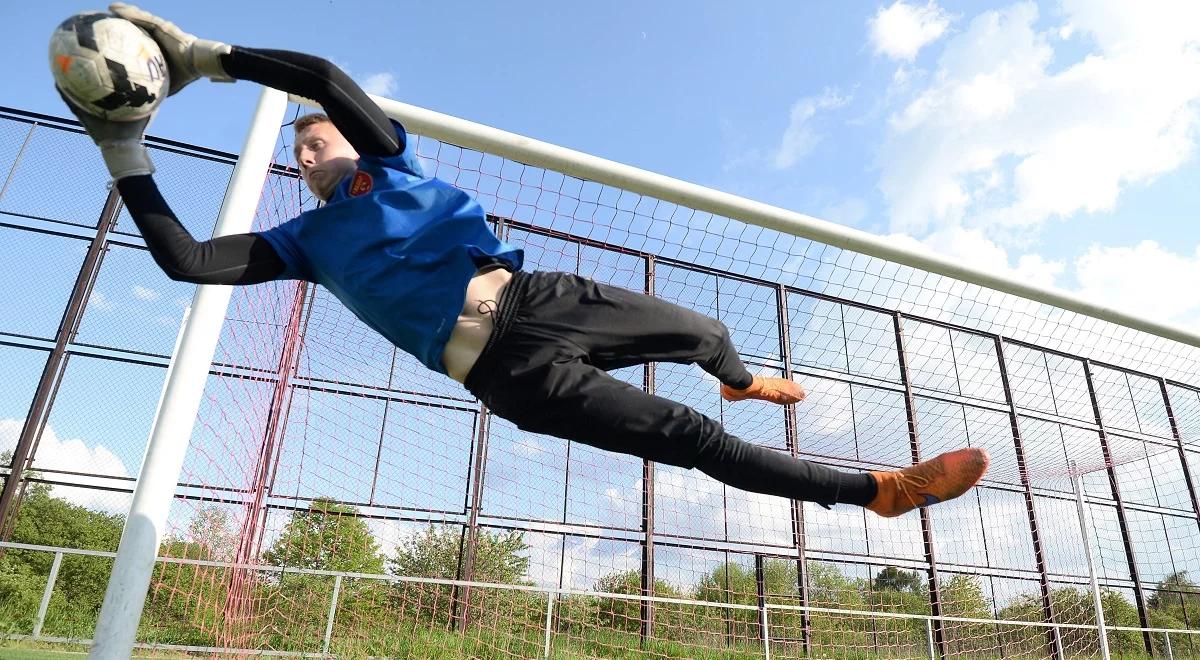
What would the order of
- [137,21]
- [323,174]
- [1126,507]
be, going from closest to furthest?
[137,21]
[323,174]
[1126,507]

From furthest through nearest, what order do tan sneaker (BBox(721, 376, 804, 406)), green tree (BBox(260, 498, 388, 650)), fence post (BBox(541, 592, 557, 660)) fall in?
green tree (BBox(260, 498, 388, 650)) < fence post (BBox(541, 592, 557, 660)) < tan sneaker (BBox(721, 376, 804, 406))

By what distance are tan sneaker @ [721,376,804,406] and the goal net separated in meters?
1.06

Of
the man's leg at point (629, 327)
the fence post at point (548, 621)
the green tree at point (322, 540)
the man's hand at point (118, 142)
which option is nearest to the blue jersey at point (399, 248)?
the man's leg at point (629, 327)

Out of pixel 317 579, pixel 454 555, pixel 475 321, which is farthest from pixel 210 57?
pixel 454 555

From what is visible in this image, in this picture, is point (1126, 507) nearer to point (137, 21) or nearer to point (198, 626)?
point (198, 626)

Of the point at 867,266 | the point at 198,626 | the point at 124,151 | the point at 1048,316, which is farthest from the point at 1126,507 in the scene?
the point at 124,151

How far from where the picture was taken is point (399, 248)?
168 cm

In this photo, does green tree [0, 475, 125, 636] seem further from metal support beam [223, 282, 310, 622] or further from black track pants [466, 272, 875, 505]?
black track pants [466, 272, 875, 505]

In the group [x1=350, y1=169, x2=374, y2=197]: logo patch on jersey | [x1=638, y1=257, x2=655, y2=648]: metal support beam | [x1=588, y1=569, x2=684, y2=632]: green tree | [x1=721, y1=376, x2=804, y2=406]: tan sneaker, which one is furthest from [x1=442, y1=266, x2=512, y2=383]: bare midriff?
[x1=638, y1=257, x2=655, y2=648]: metal support beam

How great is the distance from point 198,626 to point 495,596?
10.3 feet

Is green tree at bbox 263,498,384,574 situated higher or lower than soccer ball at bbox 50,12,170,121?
lower

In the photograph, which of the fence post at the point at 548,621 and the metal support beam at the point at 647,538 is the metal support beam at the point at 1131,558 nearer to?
the metal support beam at the point at 647,538

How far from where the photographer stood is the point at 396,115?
2.88 meters

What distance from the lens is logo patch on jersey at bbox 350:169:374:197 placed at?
1.77 meters
